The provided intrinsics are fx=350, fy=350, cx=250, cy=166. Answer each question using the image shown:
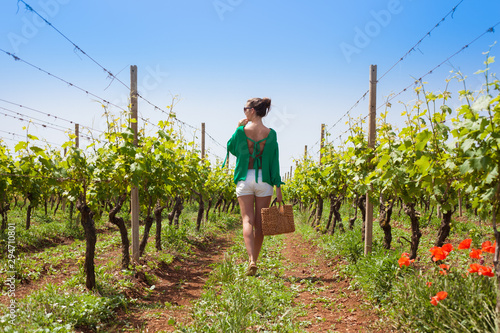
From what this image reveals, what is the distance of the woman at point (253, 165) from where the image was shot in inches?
168


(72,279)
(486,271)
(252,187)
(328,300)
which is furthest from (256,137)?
(72,279)

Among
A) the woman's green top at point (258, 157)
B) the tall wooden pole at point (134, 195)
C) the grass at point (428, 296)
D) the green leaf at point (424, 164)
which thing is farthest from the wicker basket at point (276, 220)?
the tall wooden pole at point (134, 195)

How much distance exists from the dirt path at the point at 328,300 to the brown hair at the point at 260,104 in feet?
→ 7.72

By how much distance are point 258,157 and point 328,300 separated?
198cm

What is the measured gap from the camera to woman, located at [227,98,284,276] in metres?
4.26

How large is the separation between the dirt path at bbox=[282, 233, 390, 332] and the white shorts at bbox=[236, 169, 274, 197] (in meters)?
1.37

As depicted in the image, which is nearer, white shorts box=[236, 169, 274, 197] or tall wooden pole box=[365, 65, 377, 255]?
white shorts box=[236, 169, 274, 197]

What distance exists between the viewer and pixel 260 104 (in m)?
4.36

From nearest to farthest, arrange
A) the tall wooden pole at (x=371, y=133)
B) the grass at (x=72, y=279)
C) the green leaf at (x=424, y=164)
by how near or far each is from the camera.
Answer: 1. the green leaf at (x=424, y=164)
2. the grass at (x=72, y=279)
3. the tall wooden pole at (x=371, y=133)

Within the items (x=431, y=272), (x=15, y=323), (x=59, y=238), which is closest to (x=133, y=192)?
(x=15, y=323)

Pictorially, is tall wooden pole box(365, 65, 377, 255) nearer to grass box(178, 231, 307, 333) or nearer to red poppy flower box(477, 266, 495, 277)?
grass box(178, 231, 307, 333)

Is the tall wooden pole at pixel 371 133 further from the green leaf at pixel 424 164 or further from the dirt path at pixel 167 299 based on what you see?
the green leaf at pixel 424 164

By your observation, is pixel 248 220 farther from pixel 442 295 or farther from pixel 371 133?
pixel 371 133

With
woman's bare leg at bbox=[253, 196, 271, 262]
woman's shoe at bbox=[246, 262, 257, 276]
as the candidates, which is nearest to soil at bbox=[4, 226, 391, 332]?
woman's shoe at bbox=[246, 262, 257, 276]
